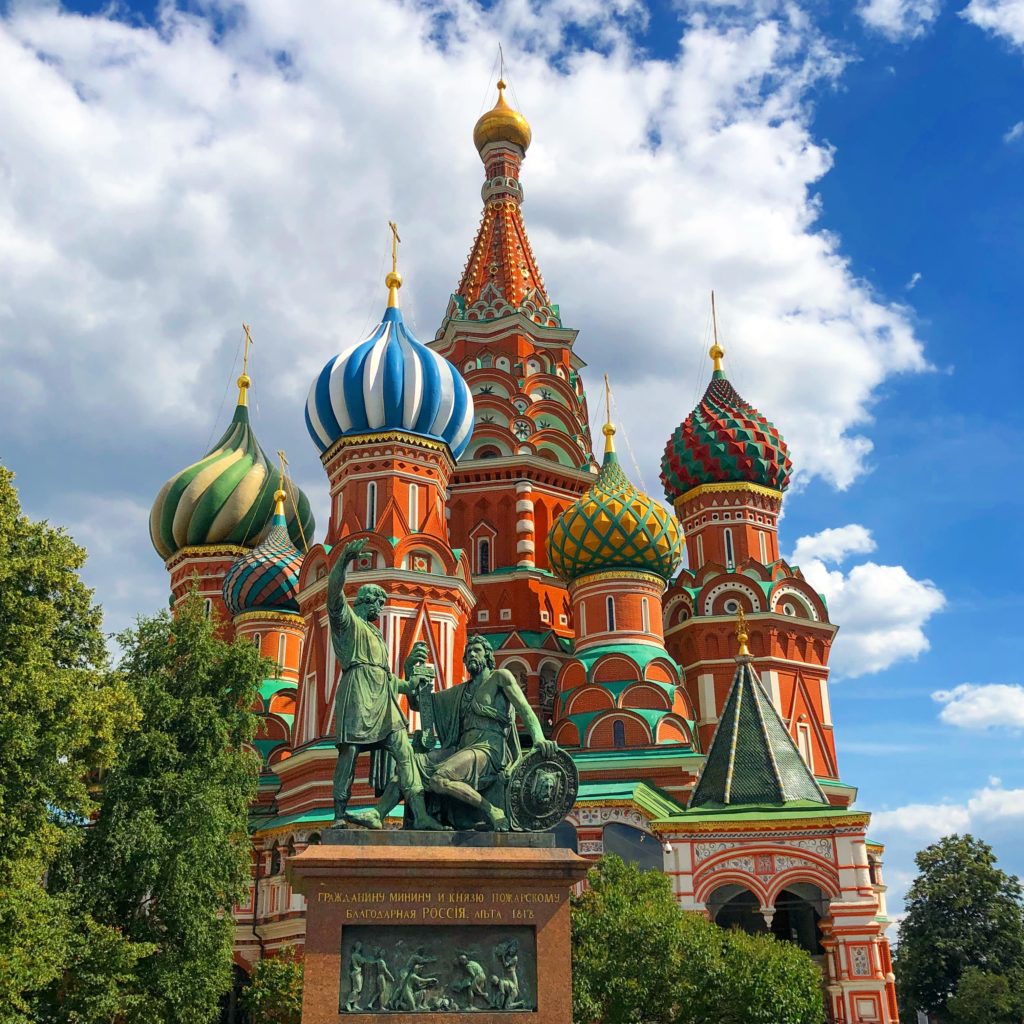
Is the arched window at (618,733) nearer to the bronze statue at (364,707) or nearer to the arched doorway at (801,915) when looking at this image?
the arched doorway at (801,915)

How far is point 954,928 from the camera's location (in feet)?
124

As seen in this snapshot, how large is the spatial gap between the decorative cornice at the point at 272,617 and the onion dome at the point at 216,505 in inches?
139

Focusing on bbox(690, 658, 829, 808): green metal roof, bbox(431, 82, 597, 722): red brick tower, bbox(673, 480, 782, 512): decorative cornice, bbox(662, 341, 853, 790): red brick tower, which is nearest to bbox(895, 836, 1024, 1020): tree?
bbox(662, 341, 853, 790): red brick tower

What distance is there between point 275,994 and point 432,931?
11.1m

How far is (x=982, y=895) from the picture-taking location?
3800 cm

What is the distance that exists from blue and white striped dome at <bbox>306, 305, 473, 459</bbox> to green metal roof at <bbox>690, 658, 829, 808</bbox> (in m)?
10.7

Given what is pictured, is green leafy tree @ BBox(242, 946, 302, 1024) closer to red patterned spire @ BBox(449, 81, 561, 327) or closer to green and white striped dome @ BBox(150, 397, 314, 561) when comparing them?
green and white striped dome @ BBox(150, 397, 314, 561)

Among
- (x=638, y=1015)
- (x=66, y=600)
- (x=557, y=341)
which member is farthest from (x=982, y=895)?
(x=66, y=600)

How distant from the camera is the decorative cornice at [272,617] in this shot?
34.5 m

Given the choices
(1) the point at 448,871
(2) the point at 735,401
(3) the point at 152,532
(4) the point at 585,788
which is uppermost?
(2) the point at 735,401

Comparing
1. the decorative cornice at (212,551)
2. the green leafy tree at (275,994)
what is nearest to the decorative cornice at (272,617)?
the decorative cornice at (212,551)

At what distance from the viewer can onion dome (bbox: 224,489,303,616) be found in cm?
3434

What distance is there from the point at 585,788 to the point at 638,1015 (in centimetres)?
913

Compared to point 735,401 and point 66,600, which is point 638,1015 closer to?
point 66,600
